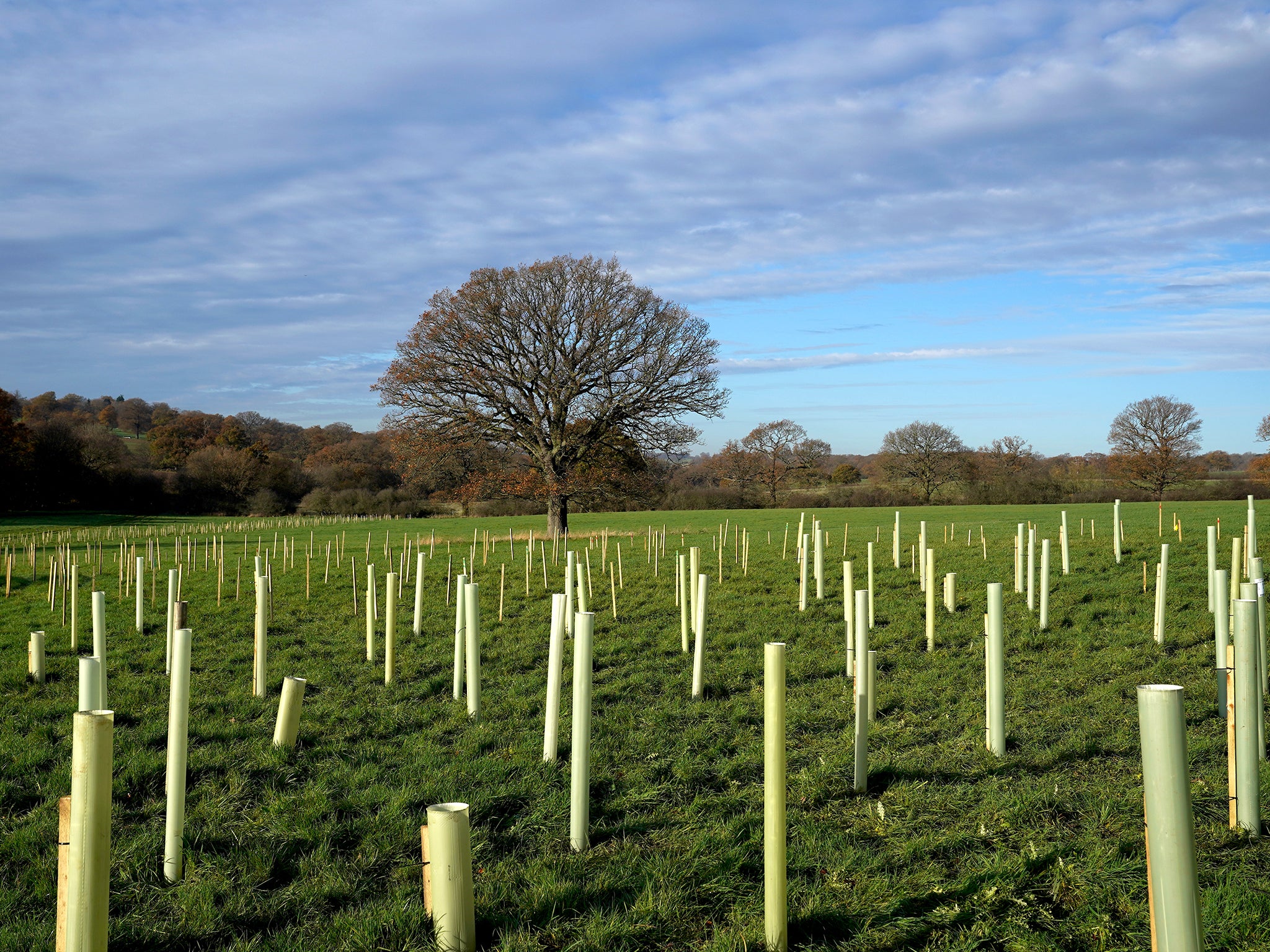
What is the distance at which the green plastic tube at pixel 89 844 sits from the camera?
3244 millimetres

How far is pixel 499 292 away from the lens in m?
29.0

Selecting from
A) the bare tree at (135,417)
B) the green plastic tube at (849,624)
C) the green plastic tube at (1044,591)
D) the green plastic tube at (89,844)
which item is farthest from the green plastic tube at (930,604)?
the bare tree at (135,417)


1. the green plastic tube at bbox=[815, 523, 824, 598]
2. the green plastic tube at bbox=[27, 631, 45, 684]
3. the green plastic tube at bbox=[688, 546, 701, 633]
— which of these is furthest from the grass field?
the green plastic tube at bbox=[815, 523, 824, 598]

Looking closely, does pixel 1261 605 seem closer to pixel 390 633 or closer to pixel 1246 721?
pixel 1246 721

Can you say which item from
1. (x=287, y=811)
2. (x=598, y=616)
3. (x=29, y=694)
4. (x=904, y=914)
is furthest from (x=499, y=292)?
(x=904, y=914)

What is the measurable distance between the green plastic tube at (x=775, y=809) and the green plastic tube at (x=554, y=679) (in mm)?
2270

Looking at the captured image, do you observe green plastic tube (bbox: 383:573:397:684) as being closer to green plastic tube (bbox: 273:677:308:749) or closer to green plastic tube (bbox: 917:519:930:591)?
green plastic tube (bbox: 273:677:308:749)

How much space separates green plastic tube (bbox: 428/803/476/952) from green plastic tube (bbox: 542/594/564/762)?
7.28 feet

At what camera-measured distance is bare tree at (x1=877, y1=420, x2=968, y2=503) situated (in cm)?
6141

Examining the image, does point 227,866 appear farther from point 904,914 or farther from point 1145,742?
point 1145,742

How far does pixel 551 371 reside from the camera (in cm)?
2911

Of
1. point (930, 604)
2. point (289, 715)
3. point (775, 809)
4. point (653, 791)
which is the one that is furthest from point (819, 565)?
point (775, 809)

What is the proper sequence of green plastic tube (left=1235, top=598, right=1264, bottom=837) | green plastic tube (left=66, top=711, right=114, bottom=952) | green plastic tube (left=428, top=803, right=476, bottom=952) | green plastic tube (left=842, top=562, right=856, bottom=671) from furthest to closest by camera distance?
green plastic tube (left=842, top=562, right=856, bottom=671) < green plastic tube (left=1235, top=598, right=1264, bottom=837) < green plastic tube (left=428, top=803, right=476, bottom=952) < green plastic tube (left=66, top=711, right=114, bottom=952)

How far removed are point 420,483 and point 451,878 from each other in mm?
36335
